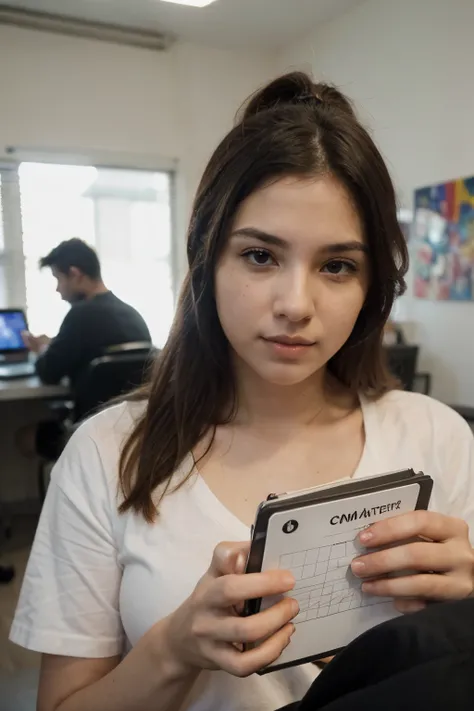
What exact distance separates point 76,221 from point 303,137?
312 centimetres

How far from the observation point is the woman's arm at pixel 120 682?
1.96 ft

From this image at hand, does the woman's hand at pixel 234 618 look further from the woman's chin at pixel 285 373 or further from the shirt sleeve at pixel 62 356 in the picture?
the shirt sleeve at pixel 62 356

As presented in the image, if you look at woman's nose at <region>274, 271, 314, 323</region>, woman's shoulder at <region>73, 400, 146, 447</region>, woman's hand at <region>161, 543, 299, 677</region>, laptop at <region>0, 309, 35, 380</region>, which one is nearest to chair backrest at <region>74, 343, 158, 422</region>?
laptop at <region>0, 309, 35, 380</region>

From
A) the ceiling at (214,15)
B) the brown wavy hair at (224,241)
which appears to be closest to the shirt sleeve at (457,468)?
the brown wavy hair at (224,241)

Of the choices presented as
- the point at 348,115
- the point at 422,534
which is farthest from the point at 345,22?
the point at 422,534

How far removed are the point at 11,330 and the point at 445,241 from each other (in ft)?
7.38

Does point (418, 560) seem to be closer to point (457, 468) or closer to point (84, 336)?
point (457, 468)

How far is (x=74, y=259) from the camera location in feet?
9.14

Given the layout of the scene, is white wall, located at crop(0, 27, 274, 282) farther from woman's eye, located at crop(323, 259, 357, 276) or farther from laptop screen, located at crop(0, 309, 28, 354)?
woman's eye, located at crop(323, 259, 357, 276)

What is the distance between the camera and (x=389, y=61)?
3096 mm

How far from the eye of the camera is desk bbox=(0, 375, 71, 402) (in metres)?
2.40

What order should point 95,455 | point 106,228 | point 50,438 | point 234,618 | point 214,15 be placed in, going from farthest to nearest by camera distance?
point 106,228
point 214,15
point 50,438
point 95,455
point 234,618

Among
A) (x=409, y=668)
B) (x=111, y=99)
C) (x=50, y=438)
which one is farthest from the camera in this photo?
(x=111, y=99)

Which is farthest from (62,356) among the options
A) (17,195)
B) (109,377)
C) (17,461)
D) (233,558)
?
(233,558)
